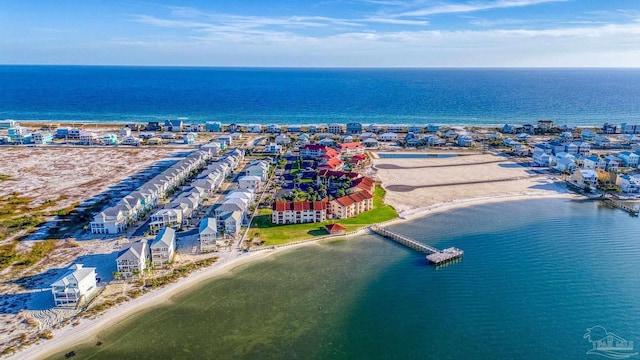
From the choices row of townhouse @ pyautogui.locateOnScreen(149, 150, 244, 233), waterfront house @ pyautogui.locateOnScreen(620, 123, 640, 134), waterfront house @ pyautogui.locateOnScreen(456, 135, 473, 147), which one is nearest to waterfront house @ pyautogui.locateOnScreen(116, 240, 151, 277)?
row of townhouse @ pyautogui.locateOnScreen(149, 150, 244, 233)

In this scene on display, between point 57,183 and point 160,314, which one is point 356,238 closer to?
point 160,314

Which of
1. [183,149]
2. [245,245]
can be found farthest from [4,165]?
[245,245]

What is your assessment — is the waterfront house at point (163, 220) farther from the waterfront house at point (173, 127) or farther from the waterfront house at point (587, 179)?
the waterfront house at point (173, 127)

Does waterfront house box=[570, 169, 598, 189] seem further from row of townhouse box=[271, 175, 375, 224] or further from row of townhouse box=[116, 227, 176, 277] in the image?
row of townhouse box=[116, 227, 176, 277]

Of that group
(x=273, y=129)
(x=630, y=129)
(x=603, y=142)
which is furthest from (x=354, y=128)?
(x=630, y=129)

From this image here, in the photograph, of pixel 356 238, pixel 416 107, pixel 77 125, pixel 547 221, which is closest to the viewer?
pixel 356 238
